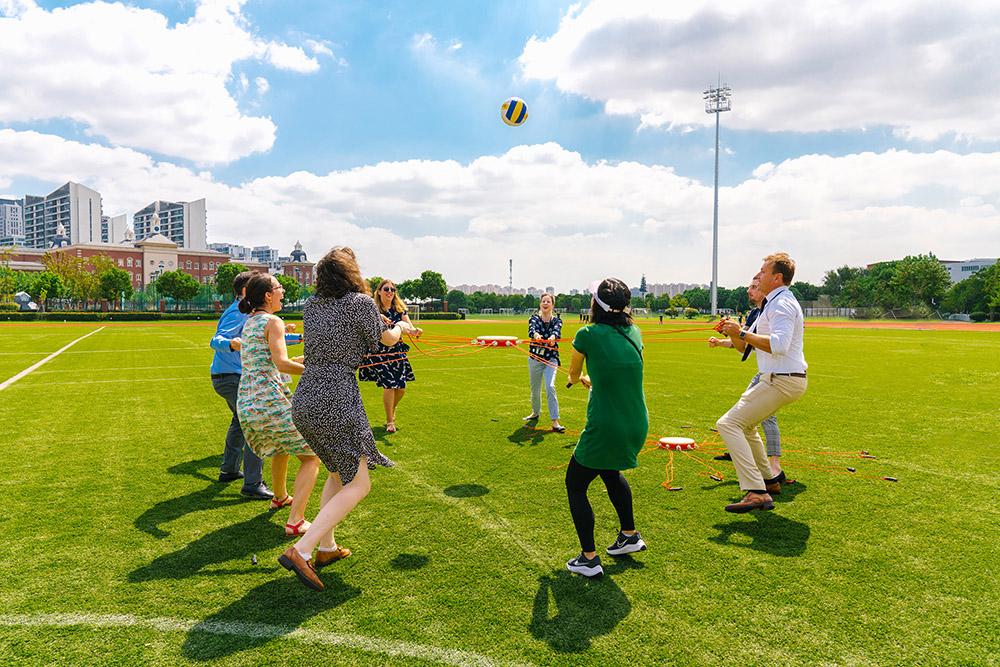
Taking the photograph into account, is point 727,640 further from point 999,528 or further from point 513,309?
point 513,309

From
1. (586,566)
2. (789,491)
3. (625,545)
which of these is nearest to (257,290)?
(586,566)

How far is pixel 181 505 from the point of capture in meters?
6.02

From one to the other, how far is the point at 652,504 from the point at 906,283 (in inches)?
4886

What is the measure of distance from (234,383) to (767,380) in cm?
587

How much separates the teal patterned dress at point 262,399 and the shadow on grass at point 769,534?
392cm

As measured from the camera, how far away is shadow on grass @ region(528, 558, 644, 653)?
3.60 metres

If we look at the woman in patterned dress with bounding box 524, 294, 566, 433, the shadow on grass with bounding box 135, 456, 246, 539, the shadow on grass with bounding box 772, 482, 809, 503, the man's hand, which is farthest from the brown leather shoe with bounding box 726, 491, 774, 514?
the shadow on grass with bounding box 135, 456, 246, 539

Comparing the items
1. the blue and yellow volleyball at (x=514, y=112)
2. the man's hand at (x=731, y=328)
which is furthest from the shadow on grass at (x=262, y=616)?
the blue and yellow volleyball at (x=514, y=112)

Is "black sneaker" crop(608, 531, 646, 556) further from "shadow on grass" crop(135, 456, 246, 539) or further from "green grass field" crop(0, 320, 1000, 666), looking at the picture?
"shadow on grass" crop(135, 456, 246, 539)

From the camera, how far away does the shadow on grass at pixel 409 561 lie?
179 inches

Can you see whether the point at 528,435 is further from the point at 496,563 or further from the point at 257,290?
the point at 257,290

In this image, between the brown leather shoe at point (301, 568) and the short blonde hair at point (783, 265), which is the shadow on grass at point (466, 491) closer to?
the brown leather shoe at point (301, 568)

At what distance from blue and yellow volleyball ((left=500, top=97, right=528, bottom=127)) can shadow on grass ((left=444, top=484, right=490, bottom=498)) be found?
13222 millimetres

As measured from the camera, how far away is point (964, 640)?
11.7 ft
